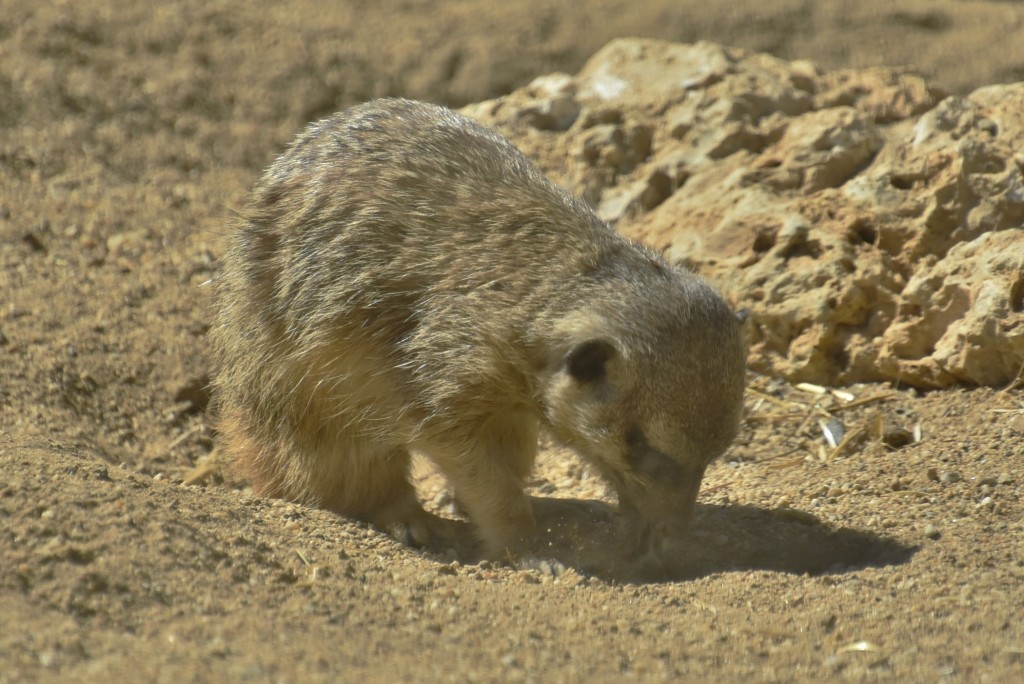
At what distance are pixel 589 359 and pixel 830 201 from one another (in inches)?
105

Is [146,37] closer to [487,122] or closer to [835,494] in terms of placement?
[487,122]

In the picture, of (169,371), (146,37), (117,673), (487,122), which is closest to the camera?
(117,673)

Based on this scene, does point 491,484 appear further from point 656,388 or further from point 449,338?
point 656,388

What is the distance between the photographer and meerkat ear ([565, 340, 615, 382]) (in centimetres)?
482

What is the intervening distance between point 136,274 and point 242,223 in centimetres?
214

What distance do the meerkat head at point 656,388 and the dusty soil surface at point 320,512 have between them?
0.43 m

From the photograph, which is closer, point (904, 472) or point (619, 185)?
point (904, 472)

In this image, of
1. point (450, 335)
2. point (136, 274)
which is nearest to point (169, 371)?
point (136, 274)

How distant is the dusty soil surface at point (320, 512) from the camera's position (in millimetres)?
3867

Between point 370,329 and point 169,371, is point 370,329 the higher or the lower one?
the higher one

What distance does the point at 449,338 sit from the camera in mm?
5246

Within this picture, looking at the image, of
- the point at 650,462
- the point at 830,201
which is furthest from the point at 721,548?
the point at 830,201

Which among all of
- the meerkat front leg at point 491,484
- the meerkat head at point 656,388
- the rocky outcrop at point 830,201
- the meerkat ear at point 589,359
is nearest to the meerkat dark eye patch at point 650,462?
the meerkat head at point 656,388

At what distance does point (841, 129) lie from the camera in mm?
7191
